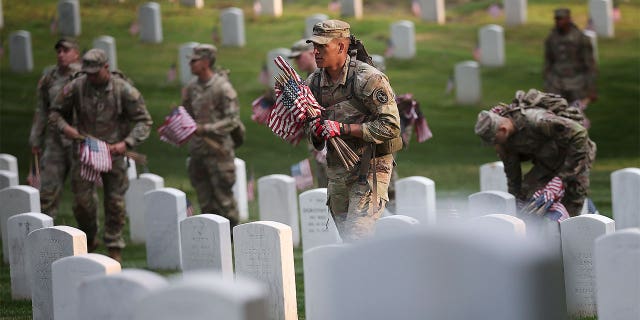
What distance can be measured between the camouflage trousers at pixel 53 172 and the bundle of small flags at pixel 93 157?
88cm

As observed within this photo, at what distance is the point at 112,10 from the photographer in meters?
27.7

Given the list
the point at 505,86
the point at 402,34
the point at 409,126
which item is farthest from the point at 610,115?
the point at 409,126

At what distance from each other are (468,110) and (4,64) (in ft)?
26.9

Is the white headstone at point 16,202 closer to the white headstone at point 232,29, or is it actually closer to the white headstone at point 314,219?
the white headstone at point 314,219

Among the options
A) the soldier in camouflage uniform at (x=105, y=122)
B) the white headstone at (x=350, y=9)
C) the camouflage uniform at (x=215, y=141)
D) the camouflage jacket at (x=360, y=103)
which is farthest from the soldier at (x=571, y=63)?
the camouflage jacket at (x=360, y=103)

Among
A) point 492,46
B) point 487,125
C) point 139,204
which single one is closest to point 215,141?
point 139,204

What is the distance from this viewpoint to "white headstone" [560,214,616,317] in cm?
970

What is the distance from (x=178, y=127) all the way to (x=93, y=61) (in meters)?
1.54

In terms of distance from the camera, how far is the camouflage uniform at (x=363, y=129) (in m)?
9.12

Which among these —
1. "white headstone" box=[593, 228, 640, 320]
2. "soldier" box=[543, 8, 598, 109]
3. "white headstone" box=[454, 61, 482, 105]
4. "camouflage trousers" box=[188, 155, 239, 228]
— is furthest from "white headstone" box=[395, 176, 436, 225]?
"white headstone" box=[454, 61, 482, 105]

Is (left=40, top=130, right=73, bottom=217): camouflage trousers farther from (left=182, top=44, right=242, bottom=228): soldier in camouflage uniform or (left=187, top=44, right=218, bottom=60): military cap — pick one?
(left=187, top=44, right=218, bottom=60): military cap

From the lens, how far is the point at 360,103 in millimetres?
9289

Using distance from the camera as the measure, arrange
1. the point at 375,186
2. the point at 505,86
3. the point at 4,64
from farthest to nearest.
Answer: the point at 4,64, the point at 505,86, the point at 375,186

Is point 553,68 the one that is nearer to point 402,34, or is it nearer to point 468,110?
point 468,110
